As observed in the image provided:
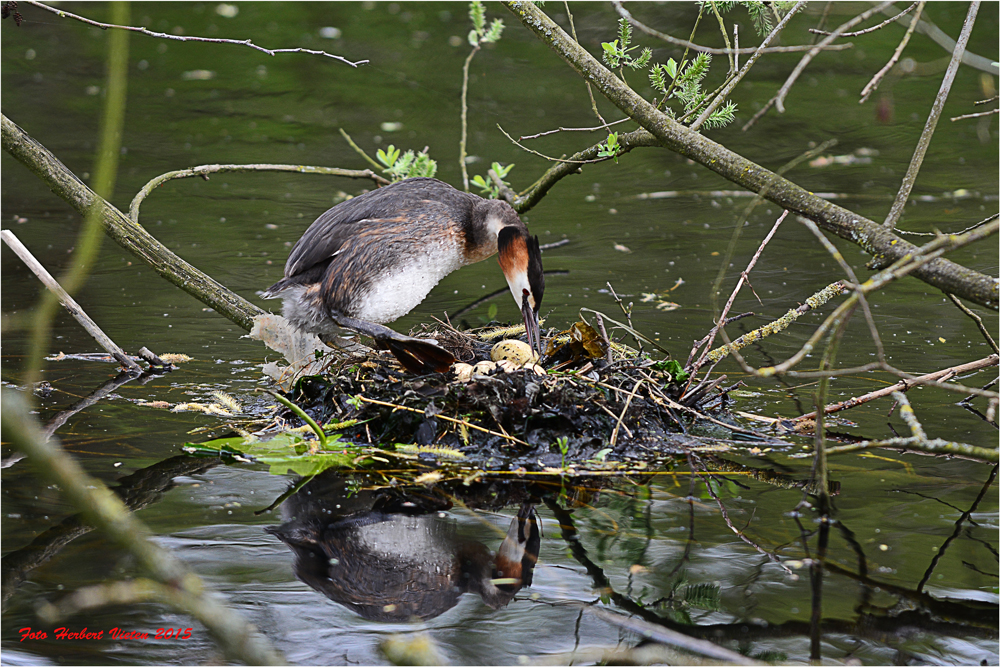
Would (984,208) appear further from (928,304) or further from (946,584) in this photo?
(946,584)

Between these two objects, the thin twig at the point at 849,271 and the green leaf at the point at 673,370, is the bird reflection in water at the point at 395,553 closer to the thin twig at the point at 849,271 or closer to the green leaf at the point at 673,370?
the green leaf at the point at 673,370

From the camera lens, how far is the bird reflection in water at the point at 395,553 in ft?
8.51

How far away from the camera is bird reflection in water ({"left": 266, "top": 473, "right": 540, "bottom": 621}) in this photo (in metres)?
2.59

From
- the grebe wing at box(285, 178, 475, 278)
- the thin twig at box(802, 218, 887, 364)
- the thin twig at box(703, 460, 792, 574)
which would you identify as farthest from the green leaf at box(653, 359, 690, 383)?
the grebe wing at box(285, 178, 475, 278)

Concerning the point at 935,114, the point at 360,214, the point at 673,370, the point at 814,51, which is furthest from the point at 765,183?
the point at 360,214

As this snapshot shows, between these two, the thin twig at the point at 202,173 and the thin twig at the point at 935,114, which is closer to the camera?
the thin twig at the point at 935,114

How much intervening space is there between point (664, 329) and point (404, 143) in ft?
16.0

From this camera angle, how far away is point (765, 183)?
3.16 metres

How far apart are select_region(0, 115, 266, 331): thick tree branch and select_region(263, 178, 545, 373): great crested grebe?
0.38m

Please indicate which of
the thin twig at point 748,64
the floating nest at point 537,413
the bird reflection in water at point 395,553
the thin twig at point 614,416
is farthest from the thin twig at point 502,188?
the bird reflection in water at point 395,553

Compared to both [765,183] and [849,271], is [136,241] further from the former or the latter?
[849,271]

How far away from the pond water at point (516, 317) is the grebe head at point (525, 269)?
2.68ft
